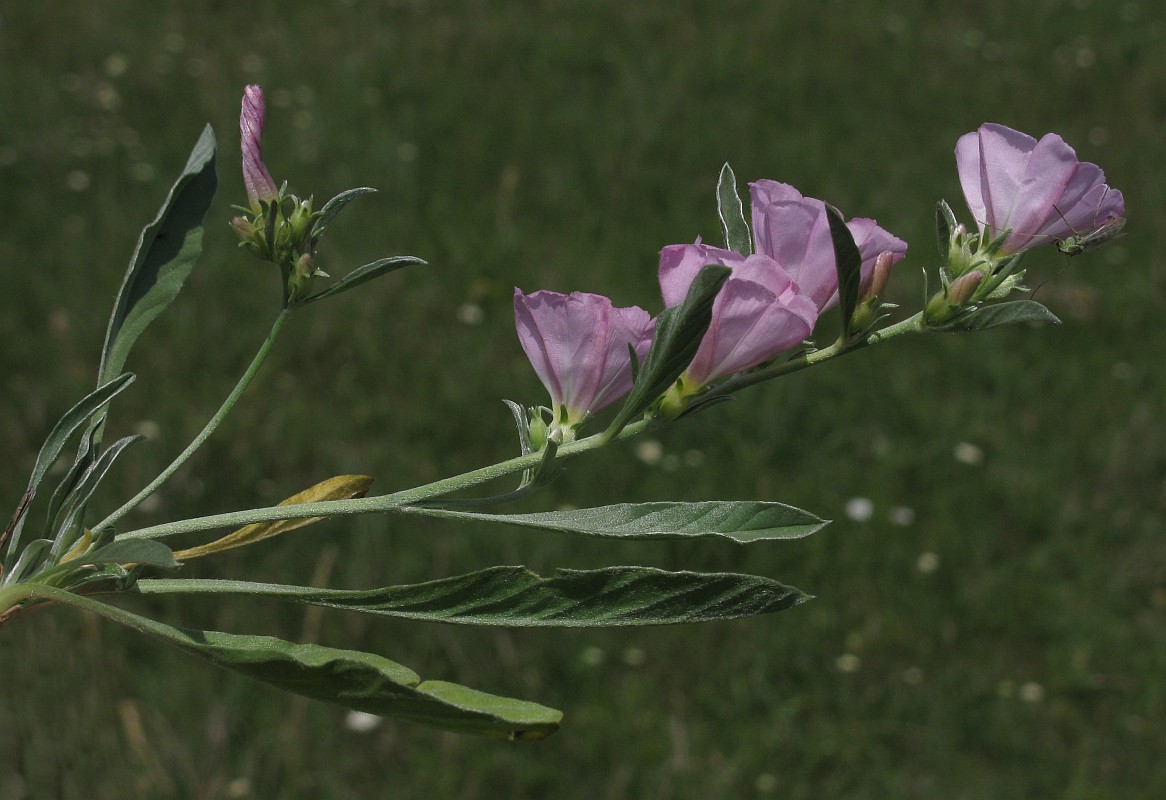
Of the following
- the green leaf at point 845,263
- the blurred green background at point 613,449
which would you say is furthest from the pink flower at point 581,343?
the blurred green background at point 613,449

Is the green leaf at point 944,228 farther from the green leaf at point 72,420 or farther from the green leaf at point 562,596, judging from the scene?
the green leaf at point 72,420

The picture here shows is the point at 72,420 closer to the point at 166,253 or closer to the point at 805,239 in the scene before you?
the point at 166,253

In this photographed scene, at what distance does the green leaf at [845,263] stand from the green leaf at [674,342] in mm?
65

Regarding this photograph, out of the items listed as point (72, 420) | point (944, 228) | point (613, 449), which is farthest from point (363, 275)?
point (613, 449)

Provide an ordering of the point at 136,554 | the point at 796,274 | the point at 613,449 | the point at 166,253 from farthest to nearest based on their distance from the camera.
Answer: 1. the point at 613,449
2. the point at 166,253
3. the point at 796,274
4. the point at 136,554

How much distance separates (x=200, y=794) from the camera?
179 cm

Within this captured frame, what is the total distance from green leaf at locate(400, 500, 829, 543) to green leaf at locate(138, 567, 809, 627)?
0.02 metres

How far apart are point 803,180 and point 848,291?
3.19 m

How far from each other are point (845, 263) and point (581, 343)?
152mm

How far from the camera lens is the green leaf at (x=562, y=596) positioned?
0.54 metres

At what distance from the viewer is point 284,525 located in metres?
0.66

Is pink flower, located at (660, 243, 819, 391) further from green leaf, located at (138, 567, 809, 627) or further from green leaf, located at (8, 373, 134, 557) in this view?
green leaf, located at (8, 373, 134, 557)

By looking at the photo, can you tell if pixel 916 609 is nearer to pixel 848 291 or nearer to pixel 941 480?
pixel 941 480

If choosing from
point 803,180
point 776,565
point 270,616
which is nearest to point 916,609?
point 776,565
